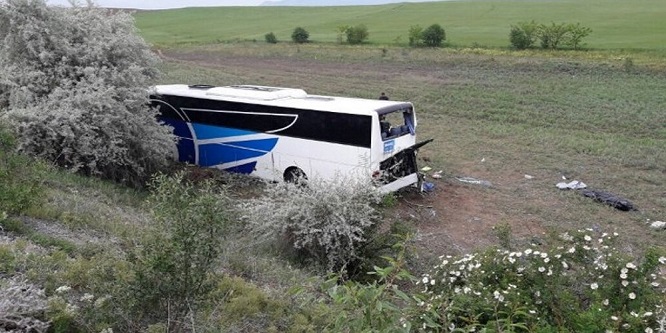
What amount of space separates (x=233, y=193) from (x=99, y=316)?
375 inches

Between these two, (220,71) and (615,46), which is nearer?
(220,71)

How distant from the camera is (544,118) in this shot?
2302cm

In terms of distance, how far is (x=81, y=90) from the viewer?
1257cm

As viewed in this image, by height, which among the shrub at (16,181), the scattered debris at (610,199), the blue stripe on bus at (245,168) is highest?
the shrub at (16,181)

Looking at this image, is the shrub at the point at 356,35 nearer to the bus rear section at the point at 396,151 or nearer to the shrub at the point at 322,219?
the bus rear section at the point at 396,151

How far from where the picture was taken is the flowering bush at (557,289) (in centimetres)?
546

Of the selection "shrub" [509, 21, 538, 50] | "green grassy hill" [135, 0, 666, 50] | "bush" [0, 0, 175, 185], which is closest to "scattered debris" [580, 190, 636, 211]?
"bush" [0, 0, 175, 185]

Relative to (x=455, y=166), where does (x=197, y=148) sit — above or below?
above

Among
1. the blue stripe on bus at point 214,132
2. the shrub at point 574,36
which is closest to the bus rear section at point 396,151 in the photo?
the blue stripe on bus at point 214,132

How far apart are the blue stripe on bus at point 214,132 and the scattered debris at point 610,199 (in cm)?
845

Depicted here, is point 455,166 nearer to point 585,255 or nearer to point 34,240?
point 585,255

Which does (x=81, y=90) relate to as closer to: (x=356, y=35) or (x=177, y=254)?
(x=177, y=254)

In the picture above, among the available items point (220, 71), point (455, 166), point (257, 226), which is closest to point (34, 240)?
point (257, 226)

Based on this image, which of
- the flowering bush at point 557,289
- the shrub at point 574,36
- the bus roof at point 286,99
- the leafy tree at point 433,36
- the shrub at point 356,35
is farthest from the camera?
the shrub at point 356,35
